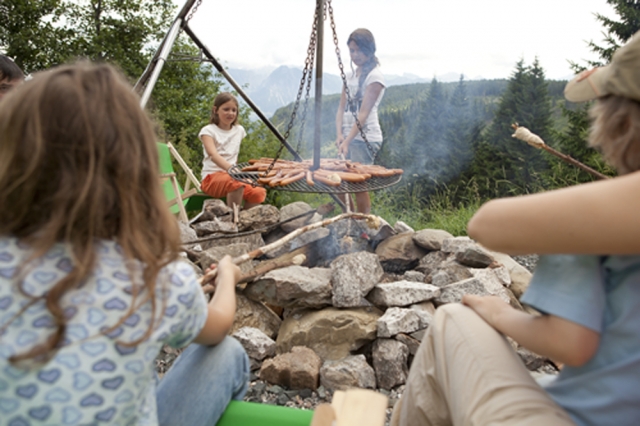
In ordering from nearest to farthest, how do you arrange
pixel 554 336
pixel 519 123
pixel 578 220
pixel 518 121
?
pixel 578 220, pixel 554 336, pixel 519 123, pixel 518 121

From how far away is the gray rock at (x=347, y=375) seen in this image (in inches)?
93.5

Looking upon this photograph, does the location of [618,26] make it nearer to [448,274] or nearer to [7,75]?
[448,274]

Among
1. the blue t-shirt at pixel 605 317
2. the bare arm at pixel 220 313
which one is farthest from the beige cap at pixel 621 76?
the bare arm at pixel 220 313

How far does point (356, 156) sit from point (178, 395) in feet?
13.4

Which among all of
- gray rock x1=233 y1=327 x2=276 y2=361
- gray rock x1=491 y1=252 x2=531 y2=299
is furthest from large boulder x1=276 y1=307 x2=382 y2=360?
gray rock x1=491 y1=252 x2=531 y2=299

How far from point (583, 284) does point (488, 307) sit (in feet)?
1.14

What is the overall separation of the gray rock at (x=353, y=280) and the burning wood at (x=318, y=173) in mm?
531

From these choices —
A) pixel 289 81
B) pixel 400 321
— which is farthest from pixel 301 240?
pixel 289 81

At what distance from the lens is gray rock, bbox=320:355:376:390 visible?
2375mm

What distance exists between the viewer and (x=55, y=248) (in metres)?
0.89

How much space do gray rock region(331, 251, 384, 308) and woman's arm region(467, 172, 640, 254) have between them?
1874 millimetres

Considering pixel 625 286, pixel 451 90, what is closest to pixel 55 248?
pixel 625 286

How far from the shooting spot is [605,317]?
928mm

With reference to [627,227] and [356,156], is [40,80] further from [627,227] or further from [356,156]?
[356,156]
